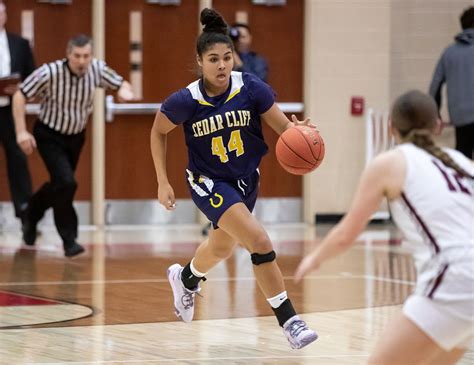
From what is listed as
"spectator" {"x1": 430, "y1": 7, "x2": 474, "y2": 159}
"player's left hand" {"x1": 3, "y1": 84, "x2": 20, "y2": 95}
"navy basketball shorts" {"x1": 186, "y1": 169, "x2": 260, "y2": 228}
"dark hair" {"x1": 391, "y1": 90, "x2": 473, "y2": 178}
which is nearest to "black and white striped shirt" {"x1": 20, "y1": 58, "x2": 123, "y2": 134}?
"player's left hand" {"x1": 3, "y1": 84, "x2": 20, "y2": 95}

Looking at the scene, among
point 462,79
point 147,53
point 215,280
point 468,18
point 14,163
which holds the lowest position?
point 215,280

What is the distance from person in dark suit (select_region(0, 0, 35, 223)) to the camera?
34.6 ft

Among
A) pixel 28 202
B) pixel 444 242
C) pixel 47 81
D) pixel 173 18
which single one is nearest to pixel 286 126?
pixel 444 242

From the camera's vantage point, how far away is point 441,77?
381 inches

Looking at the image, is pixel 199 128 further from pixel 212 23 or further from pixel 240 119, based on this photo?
pixel 212 23

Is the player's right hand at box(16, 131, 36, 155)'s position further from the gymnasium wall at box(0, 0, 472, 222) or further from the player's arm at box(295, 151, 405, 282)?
the player's arm at box(295, 151, 405, 282)

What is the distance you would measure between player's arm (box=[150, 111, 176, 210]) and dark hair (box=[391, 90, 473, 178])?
2281 millimetres

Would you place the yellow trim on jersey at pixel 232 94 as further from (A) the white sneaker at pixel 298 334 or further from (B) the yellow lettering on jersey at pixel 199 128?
(A) the white sneaker at pixel 298 334

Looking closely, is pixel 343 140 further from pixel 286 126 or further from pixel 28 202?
pixel 286 126

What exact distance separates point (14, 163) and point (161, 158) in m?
4.95

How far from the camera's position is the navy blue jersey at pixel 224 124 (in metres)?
5.91

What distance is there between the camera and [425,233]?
3697mm

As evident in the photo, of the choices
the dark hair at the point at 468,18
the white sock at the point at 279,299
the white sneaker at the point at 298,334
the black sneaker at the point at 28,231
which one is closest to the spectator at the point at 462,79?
the dark hair at the point at 468,18

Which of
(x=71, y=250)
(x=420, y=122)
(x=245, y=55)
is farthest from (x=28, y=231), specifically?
(x=420, y=122)
